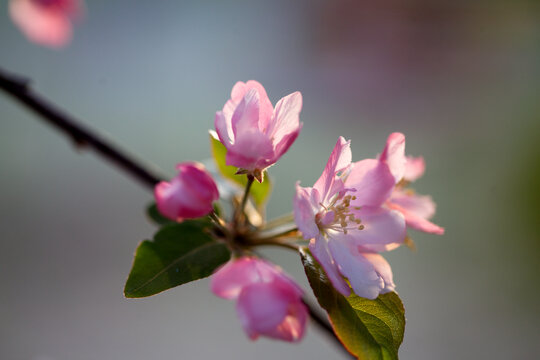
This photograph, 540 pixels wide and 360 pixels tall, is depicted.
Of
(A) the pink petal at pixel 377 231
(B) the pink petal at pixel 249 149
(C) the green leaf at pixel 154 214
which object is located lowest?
(A) the pink petal at pixel 377 231

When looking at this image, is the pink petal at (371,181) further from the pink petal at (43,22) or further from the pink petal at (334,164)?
the pink petal at (43,22)

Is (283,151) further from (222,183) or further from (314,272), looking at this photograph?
(222,183)

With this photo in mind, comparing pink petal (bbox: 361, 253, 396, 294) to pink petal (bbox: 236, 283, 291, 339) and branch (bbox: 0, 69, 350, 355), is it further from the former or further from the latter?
branch (bbox: 0, 69, 350, 355)


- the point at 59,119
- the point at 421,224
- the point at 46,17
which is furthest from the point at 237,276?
the point at 46,17

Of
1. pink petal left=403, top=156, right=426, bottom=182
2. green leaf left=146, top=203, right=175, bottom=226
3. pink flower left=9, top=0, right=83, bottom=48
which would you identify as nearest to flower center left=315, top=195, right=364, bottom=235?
pink petal left=403, top=156, right=426, bottom=182

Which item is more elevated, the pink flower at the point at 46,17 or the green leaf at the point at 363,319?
the pink flower at the point at 46,17

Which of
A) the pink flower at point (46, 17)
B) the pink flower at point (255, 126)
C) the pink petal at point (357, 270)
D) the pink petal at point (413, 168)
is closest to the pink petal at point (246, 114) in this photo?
the pink flower at point (255, 126)
